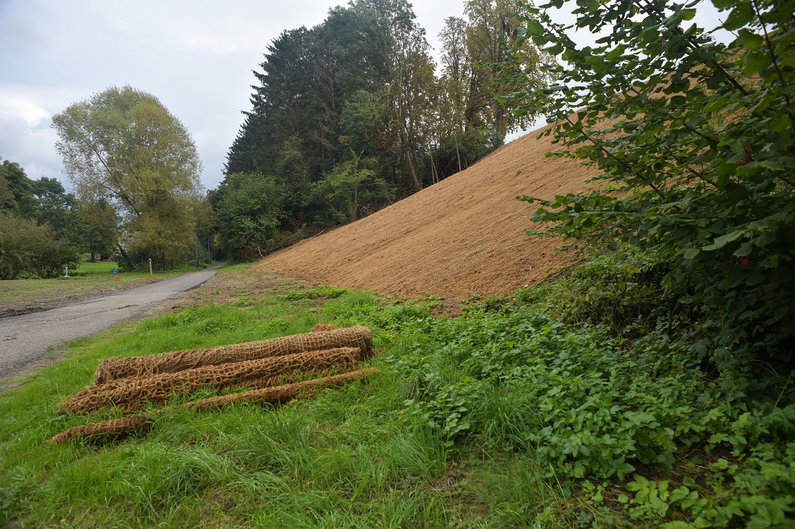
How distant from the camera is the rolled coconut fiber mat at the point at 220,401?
2.73 metres

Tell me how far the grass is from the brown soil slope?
10.5 feet

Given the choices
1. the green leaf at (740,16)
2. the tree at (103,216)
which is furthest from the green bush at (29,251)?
the green leaf at (740,16)

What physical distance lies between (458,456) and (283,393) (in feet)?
5.35

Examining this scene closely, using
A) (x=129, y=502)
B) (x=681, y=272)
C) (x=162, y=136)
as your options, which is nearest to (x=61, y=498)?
(x=129, y=502)

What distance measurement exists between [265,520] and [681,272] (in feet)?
8.29

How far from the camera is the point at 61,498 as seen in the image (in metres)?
2.14

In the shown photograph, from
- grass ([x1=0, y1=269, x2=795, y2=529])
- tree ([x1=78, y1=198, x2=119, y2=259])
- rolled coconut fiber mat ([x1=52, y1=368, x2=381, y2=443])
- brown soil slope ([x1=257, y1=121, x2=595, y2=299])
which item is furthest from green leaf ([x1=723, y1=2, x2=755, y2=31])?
tree ([x1=78, y1=198, x2=119, y2=259])

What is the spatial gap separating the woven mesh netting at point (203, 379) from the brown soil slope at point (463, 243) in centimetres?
304

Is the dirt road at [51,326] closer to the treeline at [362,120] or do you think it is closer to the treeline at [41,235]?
the treeline at [41,235]

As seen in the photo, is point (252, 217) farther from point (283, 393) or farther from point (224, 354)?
point (283, 393)

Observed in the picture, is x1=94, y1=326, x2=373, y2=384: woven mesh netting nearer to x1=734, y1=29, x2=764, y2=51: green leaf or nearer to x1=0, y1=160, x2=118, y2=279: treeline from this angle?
x1=734, y1=29, x2=764, y2=51: green leaf

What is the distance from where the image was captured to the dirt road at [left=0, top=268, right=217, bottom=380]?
5242 millimetres

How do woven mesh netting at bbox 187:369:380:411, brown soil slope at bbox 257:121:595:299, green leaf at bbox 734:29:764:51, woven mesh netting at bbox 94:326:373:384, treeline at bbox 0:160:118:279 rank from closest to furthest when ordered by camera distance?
green leaf at bbox 734:29:764:51
woven mesh netting at bbox 187:369:380:411
woven mesh netting at bbox 94:326:373:384
brown soil slope at bbox 257:121:595:299
treeline at bbox 0:160:118:279

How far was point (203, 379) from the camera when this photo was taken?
11.1 feet
